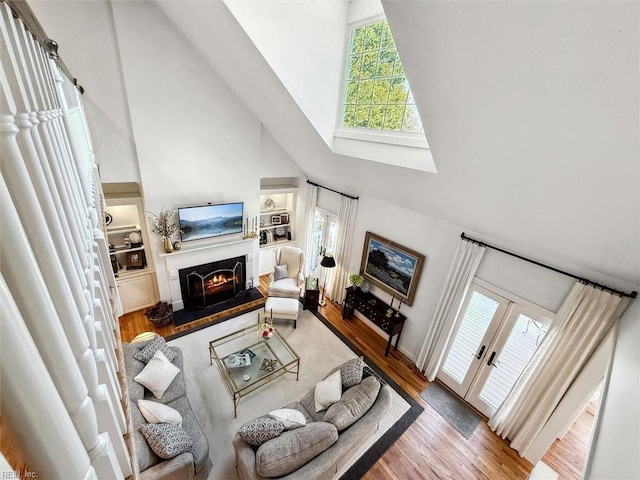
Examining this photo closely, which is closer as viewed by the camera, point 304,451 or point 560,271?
point 304,451

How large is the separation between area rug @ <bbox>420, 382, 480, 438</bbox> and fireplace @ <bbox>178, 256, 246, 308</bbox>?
390cm

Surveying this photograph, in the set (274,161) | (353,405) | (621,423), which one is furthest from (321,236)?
(621,423)

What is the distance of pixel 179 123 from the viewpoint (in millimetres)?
4156

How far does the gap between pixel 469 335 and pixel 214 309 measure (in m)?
4.38

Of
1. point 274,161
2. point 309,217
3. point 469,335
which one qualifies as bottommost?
point 469,335

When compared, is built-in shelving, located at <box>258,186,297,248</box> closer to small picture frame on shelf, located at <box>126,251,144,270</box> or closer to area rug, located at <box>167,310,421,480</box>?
area rug, located at <box>167,310,421,480</box>

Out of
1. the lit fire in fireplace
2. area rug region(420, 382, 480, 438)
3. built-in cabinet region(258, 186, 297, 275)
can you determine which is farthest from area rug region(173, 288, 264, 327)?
area rug region(420, 382, 480, 438)

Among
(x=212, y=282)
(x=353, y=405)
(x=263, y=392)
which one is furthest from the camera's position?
(x=212, y=282)

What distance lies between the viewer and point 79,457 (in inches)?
20.1

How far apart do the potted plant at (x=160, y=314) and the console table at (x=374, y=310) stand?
Result: 3123mm

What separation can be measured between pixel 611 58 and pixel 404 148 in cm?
190

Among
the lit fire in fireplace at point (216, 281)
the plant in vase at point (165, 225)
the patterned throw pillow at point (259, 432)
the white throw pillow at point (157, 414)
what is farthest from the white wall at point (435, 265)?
the white throw pillow at point (157, 414)

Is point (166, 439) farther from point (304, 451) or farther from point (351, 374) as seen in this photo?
point (351, 374)

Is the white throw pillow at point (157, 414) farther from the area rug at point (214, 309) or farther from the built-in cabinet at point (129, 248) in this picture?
the built-in cabinet at point (129, 248)
